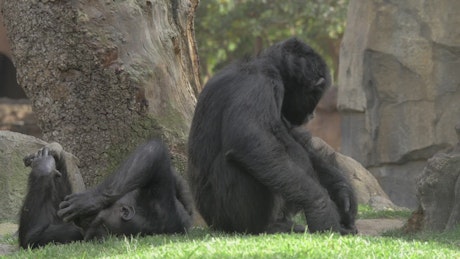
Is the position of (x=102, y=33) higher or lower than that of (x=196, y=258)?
Answer: higher

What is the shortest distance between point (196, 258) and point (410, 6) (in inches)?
402

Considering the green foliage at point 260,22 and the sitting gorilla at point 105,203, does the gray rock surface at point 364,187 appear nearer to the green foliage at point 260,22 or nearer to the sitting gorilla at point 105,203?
the sitting gorilla at point 105,203

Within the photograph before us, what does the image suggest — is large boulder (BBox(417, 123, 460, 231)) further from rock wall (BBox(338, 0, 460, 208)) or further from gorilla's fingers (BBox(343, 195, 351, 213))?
rock wall (BBox(338, 0, 460, 208))

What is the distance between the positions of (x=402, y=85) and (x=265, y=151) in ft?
27.7

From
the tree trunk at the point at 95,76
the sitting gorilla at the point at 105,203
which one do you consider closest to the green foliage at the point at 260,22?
the tree trunk at the point at 95,76

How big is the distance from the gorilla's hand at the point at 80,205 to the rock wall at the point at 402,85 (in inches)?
351

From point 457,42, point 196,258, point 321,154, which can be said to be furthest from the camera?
point 457,42

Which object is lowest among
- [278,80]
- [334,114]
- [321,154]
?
[334,114]

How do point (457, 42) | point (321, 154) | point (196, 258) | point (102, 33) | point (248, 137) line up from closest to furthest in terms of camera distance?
point (196, 258) < point (248, 137) < point (321, 154) < point (102, 33) < point (457, 42)

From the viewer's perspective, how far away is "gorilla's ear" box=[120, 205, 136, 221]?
621 centimetres

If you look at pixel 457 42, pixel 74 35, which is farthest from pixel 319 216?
pixel 457 42

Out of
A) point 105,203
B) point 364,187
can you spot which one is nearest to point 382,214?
point 364,187

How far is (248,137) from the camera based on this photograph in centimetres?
605

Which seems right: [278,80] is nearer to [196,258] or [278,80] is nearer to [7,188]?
[196,258]
